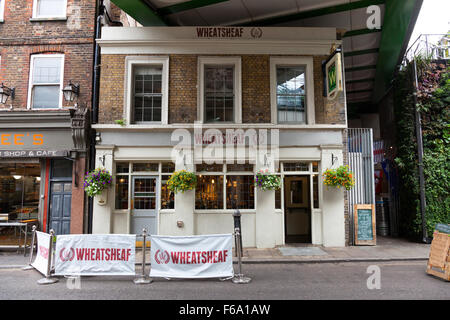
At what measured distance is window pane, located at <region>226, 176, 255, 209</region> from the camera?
34.1 feet

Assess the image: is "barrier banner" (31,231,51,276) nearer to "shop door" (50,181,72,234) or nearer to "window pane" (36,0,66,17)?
"shop door" (50,181,72,234)

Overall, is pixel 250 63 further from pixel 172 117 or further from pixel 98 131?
pixel 98 131

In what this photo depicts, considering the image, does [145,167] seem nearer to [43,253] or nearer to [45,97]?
[43,253]

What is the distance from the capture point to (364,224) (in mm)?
10188

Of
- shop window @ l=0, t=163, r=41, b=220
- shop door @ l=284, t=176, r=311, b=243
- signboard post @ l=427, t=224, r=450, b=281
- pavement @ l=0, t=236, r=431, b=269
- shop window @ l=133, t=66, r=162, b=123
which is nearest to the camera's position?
signboard post @ l=427, t=224, r=450, b=281

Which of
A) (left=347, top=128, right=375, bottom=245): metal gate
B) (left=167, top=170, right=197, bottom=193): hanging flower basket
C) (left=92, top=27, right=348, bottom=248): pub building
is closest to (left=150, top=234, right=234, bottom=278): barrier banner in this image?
(left=167, top=170, right=197, bottom=193): hanging flower basket

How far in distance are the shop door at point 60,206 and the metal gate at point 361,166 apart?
1013 cm

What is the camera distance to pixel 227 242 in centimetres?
662

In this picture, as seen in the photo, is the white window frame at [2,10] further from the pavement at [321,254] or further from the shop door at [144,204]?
the pavement at [321,254]

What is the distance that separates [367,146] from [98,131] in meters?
9.95

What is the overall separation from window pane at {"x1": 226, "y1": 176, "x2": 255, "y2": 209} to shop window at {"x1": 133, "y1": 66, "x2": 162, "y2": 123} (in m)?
3.60

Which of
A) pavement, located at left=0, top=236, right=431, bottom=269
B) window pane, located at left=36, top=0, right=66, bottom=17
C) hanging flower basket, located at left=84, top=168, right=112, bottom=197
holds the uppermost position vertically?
window pane, located at left=36, top=0, right=66, bottom=17

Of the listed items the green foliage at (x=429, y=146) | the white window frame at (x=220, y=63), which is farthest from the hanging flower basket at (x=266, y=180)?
the green foliage at (x=429, y=146)

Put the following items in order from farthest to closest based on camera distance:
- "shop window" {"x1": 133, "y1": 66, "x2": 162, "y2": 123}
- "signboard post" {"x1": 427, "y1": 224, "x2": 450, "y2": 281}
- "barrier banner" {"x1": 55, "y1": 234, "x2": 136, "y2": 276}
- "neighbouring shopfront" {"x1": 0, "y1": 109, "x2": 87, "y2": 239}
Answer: "shop window" {"x1": 133, "y1": 66, "x2": 162, "y2": 123} < "neighbouring shopfront" {"x1": 0, "y1": 109, "x2": 87, "y2": 239} < "barrier banner" {"x1": 55, "y1": 234, "x2": 136, "y2": 276} < "signboard post" {"x1": 427, "y1": 224, "x2": 450, "y2": 281}
